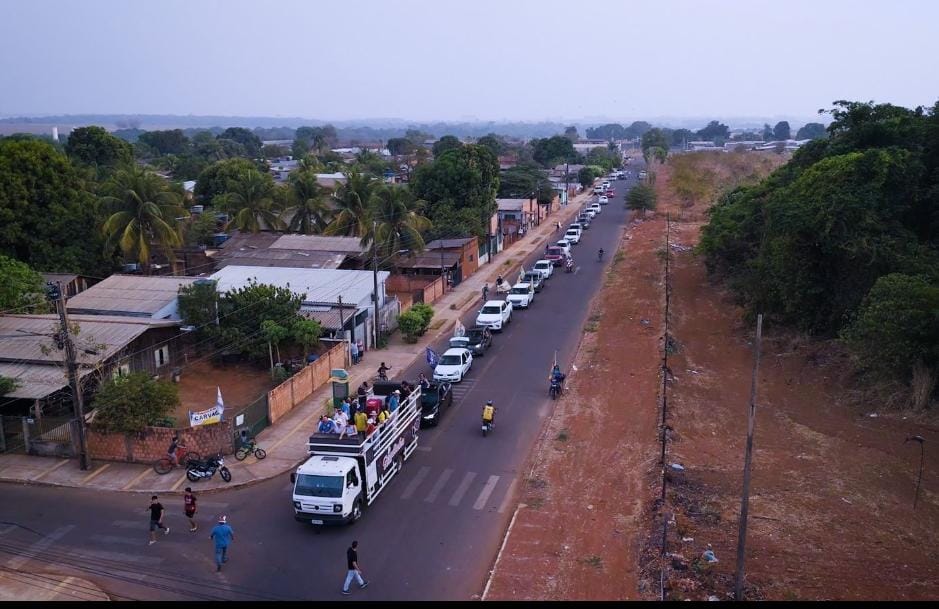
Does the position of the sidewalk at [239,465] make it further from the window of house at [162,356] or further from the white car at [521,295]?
the white car at [521,295]

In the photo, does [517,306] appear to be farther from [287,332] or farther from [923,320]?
[923,320]

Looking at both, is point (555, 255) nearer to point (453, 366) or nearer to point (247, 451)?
point (453, 366)

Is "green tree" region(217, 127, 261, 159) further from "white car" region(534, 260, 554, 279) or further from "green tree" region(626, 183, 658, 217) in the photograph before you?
"white car" region(534, 260, 554, 279)

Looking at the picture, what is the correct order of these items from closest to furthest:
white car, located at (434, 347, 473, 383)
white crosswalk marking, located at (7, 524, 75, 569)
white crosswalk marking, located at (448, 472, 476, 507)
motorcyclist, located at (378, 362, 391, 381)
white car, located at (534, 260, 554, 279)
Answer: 1. white crosswalk marking, located at (7, 524, 75, 569)
2. white crosswalk marking, located at (448, 472, 476, 507)
3. motorcyclist, located at (378, 362, 391, 381)
4. white car, located at (434, 347, 473, 383)
5. white car, located at (534, 260, 554, 279)

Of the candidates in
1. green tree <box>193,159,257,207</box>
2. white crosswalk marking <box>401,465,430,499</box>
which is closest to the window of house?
white crosswalk marking <box>401,465,430,499</box>

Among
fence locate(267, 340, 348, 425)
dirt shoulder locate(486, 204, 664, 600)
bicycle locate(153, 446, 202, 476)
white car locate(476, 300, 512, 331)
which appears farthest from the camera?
white car locate(476, 300, 512, 331)
